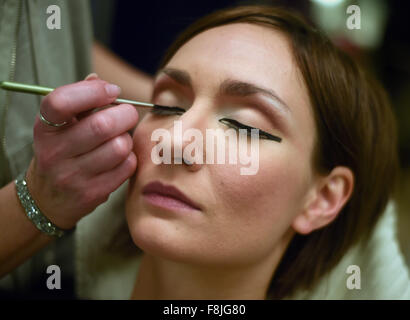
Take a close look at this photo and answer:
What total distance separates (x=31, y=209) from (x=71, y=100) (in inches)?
10.4

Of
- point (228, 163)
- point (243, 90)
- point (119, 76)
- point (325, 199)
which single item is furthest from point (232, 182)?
point (119, 76)

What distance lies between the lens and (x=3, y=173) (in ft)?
3.02

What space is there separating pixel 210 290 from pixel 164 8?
129 centimetres

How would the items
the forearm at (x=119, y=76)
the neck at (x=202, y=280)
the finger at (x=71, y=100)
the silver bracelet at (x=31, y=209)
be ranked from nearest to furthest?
the finger at (x=71, y=100), the silver bracelet at (x=31, y=209), the neck at (x=202, y=280), the forearm at (x=119, y=76)

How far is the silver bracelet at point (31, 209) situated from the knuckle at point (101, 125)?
0.22 metres

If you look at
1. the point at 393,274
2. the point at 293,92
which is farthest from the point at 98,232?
the point at 393,274

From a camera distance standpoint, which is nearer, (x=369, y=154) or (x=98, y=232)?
(x=369, y=154)

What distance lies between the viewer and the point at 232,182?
0.74 meters

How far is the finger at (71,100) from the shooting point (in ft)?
2.09

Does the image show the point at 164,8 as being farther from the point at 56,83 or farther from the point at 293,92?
the point at 293,92

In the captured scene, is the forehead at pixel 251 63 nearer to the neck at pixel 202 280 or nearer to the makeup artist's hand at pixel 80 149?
the makeup artist's hand at pixel 80 149

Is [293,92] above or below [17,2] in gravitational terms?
below

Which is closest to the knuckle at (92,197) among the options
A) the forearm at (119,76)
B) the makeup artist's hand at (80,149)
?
the makeup artist's hand at (80,149)

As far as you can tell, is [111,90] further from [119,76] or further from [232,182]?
[119,76]
